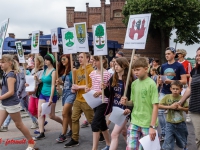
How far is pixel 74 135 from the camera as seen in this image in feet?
17.6

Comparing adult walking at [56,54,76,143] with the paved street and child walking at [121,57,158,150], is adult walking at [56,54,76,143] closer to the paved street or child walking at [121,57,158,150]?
the paved street

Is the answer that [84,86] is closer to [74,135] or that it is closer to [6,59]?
[74,135]

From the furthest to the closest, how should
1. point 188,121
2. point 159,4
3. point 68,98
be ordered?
point 159,4
point 188,121
point 68,98

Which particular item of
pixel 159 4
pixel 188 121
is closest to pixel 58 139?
pixel 188 121

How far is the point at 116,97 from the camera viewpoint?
4.54 meters

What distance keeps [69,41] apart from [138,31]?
189 cm

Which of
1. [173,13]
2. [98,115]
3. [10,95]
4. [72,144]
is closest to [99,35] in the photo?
[98,115]

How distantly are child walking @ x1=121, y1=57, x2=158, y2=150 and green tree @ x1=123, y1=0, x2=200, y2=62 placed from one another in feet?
89.6

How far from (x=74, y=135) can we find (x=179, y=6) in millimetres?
27889

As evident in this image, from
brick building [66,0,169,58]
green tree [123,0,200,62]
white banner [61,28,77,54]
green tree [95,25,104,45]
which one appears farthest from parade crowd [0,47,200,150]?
brick building [66,0,169,58]

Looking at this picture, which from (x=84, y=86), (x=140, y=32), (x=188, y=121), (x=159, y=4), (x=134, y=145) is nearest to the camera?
(x=134, y=145)

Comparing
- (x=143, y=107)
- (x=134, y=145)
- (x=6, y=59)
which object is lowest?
(x=134, y=145)

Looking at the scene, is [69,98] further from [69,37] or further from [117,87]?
[117,87]

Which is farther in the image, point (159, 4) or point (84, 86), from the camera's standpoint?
point (159, 4)
